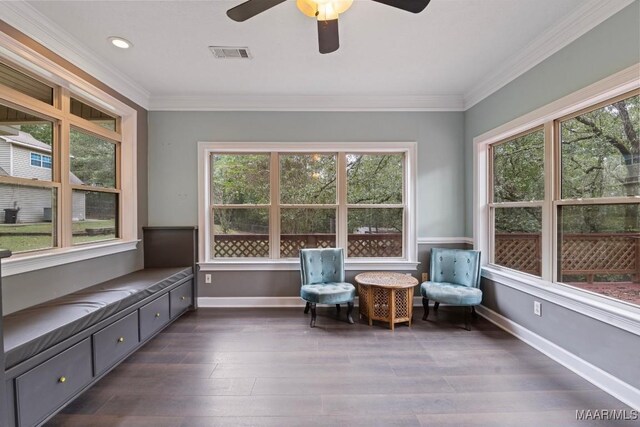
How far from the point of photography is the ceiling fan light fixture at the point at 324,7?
5.40 ft

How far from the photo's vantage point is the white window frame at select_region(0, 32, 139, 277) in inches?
78.0

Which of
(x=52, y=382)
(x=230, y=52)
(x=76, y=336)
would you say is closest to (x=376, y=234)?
(x=230, y=52)

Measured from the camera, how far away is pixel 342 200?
3645 mm

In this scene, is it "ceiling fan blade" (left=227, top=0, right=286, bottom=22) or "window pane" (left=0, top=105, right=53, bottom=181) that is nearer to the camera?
"ceiling fan blade" (left=227, top=0, right=286, bottom=22)

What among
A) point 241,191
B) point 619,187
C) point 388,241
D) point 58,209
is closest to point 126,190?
point 58,209

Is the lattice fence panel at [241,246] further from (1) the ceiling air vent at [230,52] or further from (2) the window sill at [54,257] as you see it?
(1) the ceiling air vent at [230,52]

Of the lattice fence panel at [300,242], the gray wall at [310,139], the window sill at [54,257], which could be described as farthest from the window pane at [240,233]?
the window sill at [54,257]

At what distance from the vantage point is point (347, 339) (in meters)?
2.71

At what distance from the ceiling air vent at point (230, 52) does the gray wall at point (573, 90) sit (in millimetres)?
2599

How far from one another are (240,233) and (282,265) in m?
0.71

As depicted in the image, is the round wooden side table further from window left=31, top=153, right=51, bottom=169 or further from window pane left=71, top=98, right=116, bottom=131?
window pane left=71, top=98, right=116, bottom=131

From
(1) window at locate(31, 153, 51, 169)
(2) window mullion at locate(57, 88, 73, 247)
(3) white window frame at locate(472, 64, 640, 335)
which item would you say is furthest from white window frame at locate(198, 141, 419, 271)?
(1) window at locate(31, 153, 51, 169)

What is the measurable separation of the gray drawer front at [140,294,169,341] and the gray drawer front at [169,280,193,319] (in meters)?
0.13

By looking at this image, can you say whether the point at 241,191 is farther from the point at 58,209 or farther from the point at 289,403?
the point at 289,403
